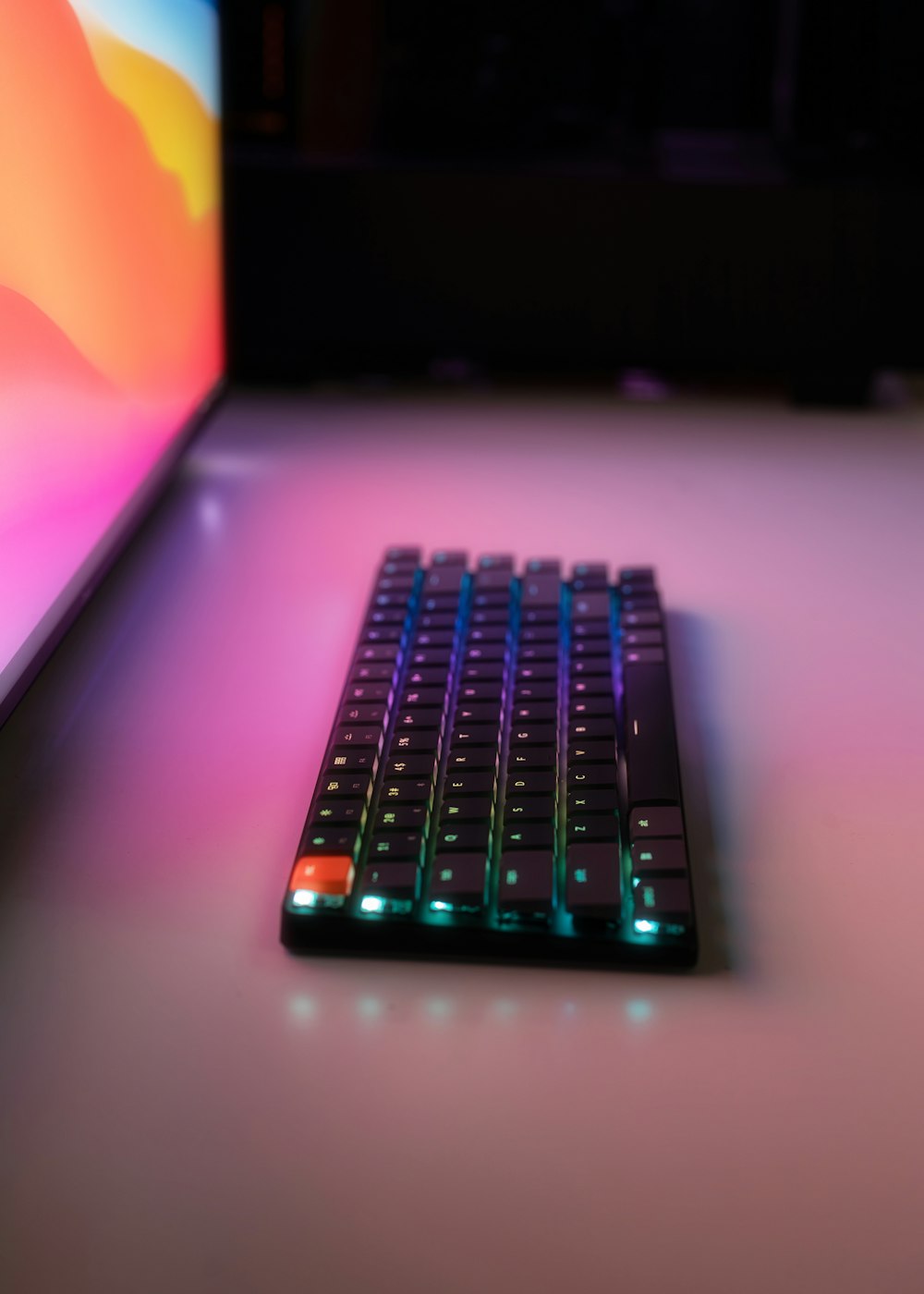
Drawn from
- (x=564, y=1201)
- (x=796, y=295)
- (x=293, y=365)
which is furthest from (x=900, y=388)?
(x=564, y=1201)

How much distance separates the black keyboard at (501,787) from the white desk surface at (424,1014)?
0.02m

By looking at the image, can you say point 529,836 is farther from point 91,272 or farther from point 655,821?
point 91,272

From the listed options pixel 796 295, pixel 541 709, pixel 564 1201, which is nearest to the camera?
pixel 564 1201

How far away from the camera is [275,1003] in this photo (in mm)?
487

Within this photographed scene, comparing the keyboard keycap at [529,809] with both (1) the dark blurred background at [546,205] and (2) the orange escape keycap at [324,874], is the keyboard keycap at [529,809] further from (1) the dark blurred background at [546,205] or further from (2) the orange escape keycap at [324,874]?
(1) the dark blurred background at [546,205]

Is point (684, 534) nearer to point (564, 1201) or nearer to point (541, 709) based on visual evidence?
point (541, 709)

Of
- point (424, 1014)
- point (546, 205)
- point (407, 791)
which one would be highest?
point (546, 205)

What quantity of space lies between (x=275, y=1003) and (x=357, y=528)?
467mm

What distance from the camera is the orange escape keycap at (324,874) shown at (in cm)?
51

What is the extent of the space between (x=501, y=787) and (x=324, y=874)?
0.33ft

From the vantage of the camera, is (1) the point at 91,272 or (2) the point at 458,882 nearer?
(2) the point at 458,882

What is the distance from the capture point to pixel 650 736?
1.99 feet

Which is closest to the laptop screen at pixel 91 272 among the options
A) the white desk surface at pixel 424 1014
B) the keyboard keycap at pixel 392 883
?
the white desk surface at pixel 424 1014

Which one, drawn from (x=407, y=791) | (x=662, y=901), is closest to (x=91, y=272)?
(x=407, y=791)
